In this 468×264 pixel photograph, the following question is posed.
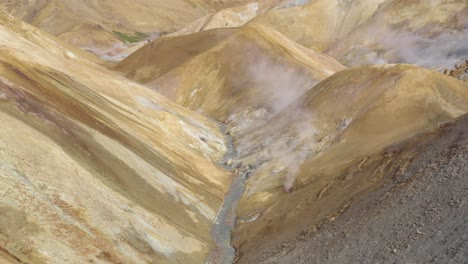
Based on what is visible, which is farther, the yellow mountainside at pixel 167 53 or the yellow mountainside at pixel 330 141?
the yellow mountainside at pixel 167 53

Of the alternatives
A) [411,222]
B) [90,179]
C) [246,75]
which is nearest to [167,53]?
[246,75]

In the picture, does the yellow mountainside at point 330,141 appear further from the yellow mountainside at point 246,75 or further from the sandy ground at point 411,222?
the yellow mountainside at point 246,75

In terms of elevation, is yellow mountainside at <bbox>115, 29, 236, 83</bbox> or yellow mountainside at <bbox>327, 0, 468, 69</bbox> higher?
yellow mountainside at <bbox>327, 0, 468, 69</bbox>

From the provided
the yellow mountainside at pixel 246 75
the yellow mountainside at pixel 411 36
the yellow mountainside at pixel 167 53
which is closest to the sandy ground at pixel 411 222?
the yellow mountainside at pixel 246 75

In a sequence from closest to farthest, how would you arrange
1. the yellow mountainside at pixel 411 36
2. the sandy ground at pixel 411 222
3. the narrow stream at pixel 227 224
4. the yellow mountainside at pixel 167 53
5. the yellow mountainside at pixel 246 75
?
the sandy ground at pixel 411 222
the narrow stream at pixel 227 224
the yellow mountainside at pixel 246 75
the yellow mountainside at pixel 411 36
the yellow mountainside at pixel 167 53

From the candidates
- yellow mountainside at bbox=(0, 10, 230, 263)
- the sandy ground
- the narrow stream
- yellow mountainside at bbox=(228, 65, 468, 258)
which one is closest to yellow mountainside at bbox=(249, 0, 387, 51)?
yellow mountainside at bbox=(228, 65, 468, 258)

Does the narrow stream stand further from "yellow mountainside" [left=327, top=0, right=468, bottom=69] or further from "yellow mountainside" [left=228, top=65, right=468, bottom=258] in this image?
"yellow mountainside" [left=327, top=0, right=468, bottom=69]

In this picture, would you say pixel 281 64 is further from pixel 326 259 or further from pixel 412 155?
pixel 326 259

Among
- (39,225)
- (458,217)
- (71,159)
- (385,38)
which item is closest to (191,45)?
(385,38)
